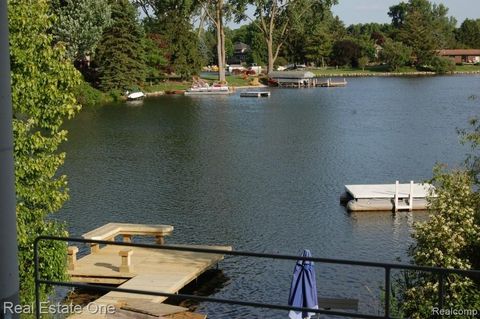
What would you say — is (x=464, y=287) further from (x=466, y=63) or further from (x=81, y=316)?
(x=466, y=63)

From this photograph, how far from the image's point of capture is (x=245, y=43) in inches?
7303

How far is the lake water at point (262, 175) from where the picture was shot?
19.4 meters

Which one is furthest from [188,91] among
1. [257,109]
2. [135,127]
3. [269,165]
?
[269,165]

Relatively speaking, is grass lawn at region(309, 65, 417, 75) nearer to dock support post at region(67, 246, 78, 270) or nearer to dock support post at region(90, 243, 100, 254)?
dock support post at region(90, 243, 100, 254)

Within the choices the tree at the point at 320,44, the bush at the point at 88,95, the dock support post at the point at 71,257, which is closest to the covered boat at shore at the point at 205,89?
the bush at the point at 88,95

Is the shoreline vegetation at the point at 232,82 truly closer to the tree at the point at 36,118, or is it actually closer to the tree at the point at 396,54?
the tree at the point at 396,54

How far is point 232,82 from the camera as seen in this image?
96938 mm

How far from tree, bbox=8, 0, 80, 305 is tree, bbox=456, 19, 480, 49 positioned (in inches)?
6282

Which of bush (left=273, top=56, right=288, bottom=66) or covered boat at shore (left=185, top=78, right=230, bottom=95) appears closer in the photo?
covered boat at shore (left=185, top=78, right=230, bottom=95)

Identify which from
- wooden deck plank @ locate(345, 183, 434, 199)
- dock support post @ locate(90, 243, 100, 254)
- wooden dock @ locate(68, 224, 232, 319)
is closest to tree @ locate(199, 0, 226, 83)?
wooden deck plank @ locate(345, 183, 434, 199)

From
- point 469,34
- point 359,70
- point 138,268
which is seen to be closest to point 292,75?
point 359,70

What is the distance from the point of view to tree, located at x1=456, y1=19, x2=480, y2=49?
533 ft

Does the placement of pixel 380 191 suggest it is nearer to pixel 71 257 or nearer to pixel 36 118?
pixel 71 257

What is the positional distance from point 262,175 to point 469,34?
143814 millimetres
